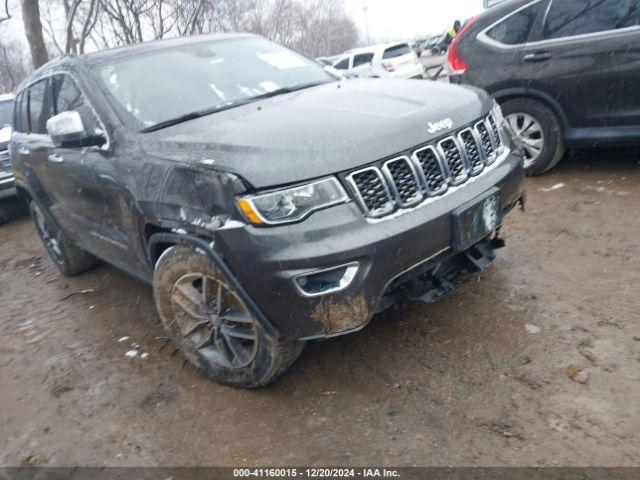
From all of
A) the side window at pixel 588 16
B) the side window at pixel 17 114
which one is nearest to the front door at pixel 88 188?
the side window at pixel 17 114

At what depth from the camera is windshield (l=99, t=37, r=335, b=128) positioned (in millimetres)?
3061

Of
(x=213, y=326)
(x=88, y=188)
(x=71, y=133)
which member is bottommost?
(x=213, y=326)

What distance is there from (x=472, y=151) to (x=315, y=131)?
0.89 m

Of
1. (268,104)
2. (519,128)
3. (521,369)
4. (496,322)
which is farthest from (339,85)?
(519,128)

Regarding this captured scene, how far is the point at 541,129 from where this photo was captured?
15.9 ft

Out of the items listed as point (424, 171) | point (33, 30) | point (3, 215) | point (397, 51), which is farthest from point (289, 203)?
point (397, 51)

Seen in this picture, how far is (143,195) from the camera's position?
270cm

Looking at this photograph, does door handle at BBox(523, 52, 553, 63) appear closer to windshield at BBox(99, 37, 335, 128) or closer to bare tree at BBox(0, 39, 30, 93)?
windshield at BBox(99, 37, 335, 128)

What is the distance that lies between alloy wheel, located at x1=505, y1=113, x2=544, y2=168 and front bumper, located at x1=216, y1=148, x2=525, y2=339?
3.02m

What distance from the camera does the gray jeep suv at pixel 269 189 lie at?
2.23 meters

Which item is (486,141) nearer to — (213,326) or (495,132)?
(495,132)

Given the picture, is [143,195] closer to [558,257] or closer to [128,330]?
[128,330]

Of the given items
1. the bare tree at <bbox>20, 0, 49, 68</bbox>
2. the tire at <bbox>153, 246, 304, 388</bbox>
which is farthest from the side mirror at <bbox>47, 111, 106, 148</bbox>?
the bare tree at <bbox>20, 0, 49, 68</bbox>

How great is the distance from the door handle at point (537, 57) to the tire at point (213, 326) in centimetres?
367
